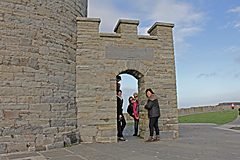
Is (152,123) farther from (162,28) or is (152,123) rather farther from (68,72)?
(162,28)

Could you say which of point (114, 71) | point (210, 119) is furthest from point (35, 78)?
point (210, 119)

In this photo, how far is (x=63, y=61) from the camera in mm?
6195

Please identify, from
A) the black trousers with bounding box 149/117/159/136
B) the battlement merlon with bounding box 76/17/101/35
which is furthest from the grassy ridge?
the battlement merlon with bounding box 76/17/101/35

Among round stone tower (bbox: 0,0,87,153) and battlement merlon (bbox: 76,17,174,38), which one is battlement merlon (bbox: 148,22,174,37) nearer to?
battlement merlon (bbox: 76,17,174,38)

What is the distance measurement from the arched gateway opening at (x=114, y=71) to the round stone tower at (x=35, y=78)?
0.44 meters

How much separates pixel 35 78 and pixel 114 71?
2466 mm

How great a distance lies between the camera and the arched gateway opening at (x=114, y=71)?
6.44 m

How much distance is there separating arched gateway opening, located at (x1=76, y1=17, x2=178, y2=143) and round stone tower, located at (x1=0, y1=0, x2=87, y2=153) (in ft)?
1.43

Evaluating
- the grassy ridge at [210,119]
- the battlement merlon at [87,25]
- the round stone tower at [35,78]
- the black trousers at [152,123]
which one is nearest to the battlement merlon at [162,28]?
the battlement merlon at [87,25]

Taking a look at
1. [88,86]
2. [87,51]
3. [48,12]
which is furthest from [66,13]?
[88,86]

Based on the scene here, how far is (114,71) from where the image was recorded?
6.80m

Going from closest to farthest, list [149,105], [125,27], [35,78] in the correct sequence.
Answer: [35,78] < [149,105] < [125,27]

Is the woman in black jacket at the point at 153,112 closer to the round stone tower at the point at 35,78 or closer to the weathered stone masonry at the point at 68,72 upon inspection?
the weathered stone masonry at the point at 68,72

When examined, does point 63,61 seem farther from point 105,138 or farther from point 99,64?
point 105,138
